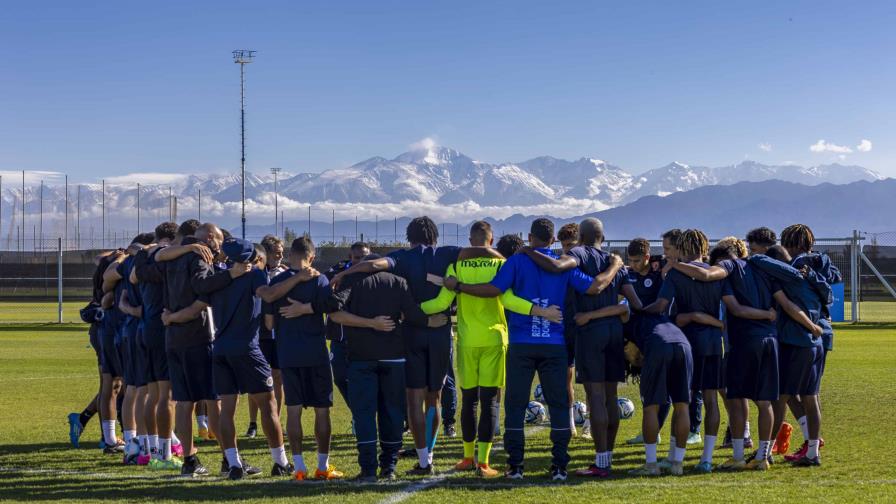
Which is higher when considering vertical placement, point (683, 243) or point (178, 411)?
point (683, 243)

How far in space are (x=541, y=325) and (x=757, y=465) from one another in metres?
2.54

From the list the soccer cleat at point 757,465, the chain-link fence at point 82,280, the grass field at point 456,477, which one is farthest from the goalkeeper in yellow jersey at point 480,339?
the chain-link fence at point 82,280

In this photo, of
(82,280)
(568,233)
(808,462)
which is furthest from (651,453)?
(82,280)

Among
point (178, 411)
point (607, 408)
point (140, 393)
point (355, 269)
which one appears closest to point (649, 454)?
point (607, 408)

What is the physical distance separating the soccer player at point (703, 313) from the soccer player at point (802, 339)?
26.4 inches

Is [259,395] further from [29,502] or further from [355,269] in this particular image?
[29,502]

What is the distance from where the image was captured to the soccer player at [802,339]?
31.3 ft

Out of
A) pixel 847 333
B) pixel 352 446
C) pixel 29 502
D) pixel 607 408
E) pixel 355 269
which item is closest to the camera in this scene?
pixel 29 502

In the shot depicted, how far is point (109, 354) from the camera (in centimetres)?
1102

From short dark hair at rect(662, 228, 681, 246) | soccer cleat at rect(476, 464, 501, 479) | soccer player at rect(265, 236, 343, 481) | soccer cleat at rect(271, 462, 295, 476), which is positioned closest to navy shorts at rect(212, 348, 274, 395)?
soccer player at rect(265, 236, 343, 481)

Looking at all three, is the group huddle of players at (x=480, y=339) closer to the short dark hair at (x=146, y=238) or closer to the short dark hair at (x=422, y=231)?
the short dark hair at (x=422, y=231)

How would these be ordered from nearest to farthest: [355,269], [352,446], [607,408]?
[355,269]
[607,408]
[352,446]

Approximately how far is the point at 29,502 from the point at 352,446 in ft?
12.2

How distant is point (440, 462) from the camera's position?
991 centimetres
